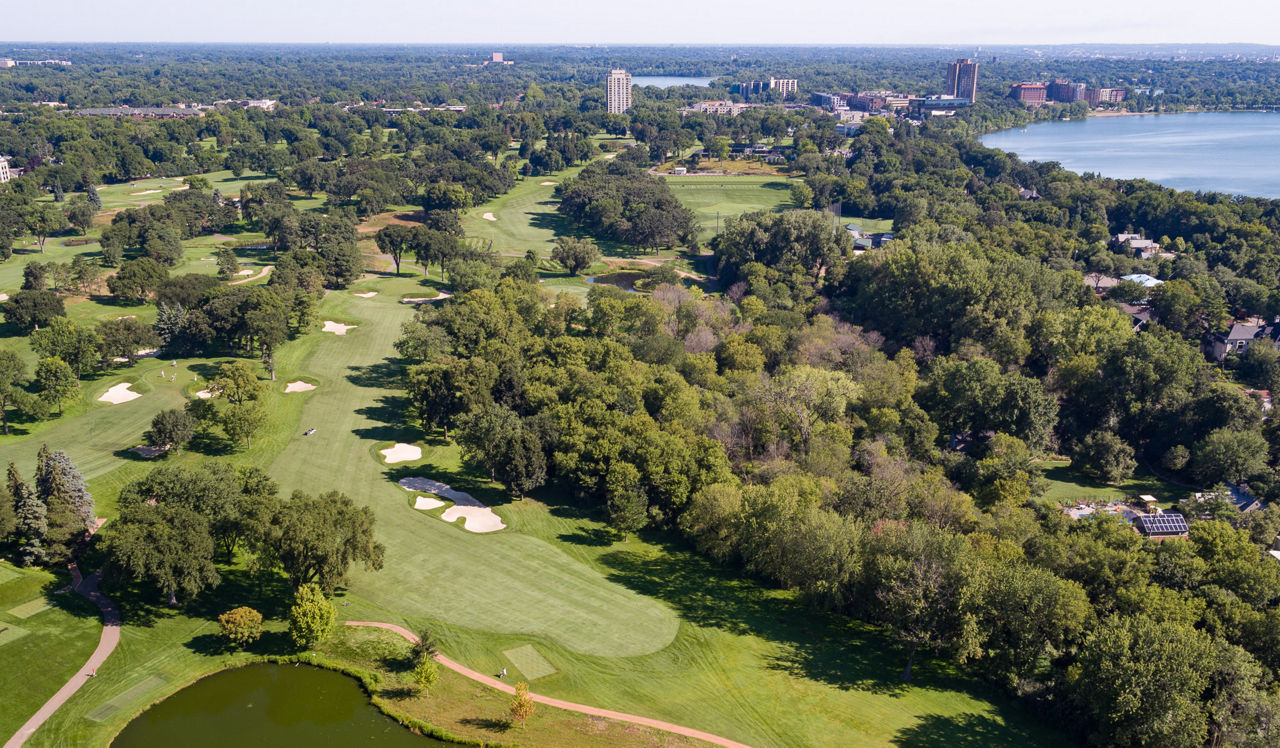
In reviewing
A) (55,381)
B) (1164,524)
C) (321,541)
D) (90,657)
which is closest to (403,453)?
(321,541)

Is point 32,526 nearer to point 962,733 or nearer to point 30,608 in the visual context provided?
point 30,608

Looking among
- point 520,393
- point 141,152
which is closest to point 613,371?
point 520,393

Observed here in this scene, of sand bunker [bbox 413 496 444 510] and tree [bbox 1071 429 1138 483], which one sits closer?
sand bunker [bbox 413 496 444 510]

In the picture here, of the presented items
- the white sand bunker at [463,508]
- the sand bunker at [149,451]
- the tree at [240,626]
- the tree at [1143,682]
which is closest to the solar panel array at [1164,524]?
the tree at [1143,682]

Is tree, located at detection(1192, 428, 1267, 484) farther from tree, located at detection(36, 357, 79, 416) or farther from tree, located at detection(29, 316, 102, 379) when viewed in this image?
tree, located at detection(29, 316, 102, 379)

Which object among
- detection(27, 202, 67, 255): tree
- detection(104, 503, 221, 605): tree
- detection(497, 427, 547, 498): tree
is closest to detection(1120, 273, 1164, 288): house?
detection(497, 427, 547, 498): tree

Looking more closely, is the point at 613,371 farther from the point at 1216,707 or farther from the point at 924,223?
the point at 924,223
